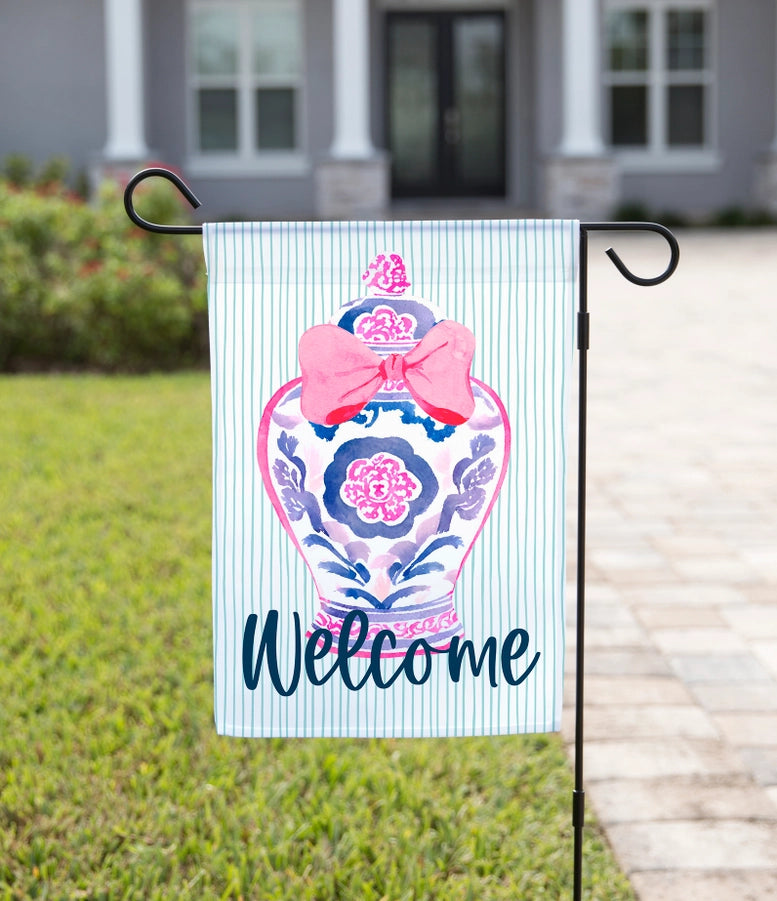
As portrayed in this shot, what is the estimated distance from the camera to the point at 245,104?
1902 centimetres

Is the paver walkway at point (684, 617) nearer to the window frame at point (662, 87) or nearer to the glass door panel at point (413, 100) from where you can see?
the window frame at point (662, 87)

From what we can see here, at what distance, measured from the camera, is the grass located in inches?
106

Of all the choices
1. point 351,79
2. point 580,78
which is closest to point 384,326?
point 351,79

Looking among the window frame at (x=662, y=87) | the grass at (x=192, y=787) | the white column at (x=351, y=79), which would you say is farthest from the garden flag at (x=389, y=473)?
the window frame at (x=662, y=87)

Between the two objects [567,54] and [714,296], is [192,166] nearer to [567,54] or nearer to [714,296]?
[567,54]

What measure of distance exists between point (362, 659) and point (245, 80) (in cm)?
1775

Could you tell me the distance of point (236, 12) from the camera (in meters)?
18.8

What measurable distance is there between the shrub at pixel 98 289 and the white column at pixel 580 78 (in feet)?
29.3

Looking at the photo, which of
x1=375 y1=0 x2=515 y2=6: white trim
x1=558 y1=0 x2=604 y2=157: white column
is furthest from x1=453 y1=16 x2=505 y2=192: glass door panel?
x1=558 y1=0 x2=604 y2=157: white column

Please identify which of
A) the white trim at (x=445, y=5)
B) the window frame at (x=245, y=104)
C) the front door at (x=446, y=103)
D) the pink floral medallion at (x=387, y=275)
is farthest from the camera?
the front door at (x=446, y=103)

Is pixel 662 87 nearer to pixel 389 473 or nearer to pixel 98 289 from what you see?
pixel 98 289

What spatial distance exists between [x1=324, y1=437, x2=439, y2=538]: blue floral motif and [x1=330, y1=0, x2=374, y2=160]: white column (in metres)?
15.9

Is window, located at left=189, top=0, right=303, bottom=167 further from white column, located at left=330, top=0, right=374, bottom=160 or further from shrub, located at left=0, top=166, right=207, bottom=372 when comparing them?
shrub, located at left=0, top=166, right=207, bottom=372

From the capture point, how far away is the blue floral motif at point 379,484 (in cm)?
219
